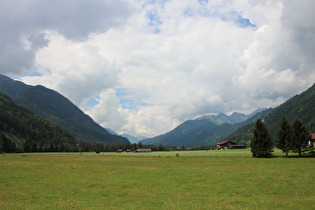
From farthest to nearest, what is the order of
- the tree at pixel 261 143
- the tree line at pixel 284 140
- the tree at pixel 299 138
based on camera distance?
the tree at pixel 261 143 → the tree line at pixel 284 140 → the tree at pixel 299 138

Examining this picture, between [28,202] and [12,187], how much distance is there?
8.31m

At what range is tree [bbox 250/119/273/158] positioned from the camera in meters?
71.2

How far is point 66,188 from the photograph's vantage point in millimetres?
23875

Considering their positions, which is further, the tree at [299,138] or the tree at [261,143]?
the tree at [261,143]

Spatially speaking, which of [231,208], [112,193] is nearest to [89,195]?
[112,193]

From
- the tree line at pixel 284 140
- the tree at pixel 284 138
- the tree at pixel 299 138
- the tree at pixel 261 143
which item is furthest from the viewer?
the tree at pixel 261 143

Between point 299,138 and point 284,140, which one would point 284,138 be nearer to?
point 284,140

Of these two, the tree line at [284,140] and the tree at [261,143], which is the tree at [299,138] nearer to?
the tree line at [284,140]

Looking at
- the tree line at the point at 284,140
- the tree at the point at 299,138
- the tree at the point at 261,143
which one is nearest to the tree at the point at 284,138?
the tree line at the point at 284,140

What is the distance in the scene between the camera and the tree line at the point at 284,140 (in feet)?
220

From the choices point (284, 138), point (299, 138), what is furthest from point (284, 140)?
point (299, 138)

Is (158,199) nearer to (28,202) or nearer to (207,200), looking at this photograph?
(207,200)

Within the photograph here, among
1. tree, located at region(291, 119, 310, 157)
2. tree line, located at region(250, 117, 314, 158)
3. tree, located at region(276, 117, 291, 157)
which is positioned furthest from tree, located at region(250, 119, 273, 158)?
tree, located at region(291, 119, 310, 157)

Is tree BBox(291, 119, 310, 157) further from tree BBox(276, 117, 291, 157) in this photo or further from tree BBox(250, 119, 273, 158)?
tree BBox(250, 119, 273, 158)
